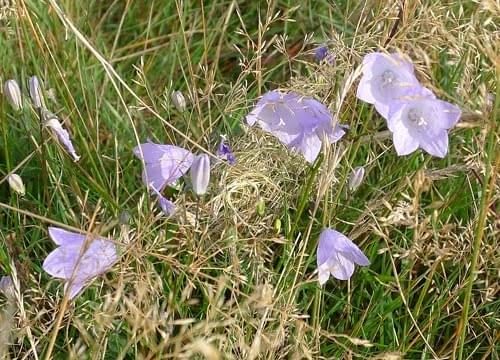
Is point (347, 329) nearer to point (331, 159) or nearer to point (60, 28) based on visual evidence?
point (331, 159)

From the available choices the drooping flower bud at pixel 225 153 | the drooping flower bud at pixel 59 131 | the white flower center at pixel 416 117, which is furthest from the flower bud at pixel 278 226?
the drooping flower bud at pixel 59 131

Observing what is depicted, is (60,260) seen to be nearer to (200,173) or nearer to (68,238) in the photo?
(68,238)

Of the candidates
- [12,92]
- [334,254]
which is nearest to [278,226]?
[334,254]

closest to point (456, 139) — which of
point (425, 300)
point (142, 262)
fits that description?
point (425, 300)

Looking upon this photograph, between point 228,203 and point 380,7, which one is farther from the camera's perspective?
point 380,7

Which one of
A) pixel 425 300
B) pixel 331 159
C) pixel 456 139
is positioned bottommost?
pixel 425 300

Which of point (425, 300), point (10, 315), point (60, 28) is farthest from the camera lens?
point (60, 28)
